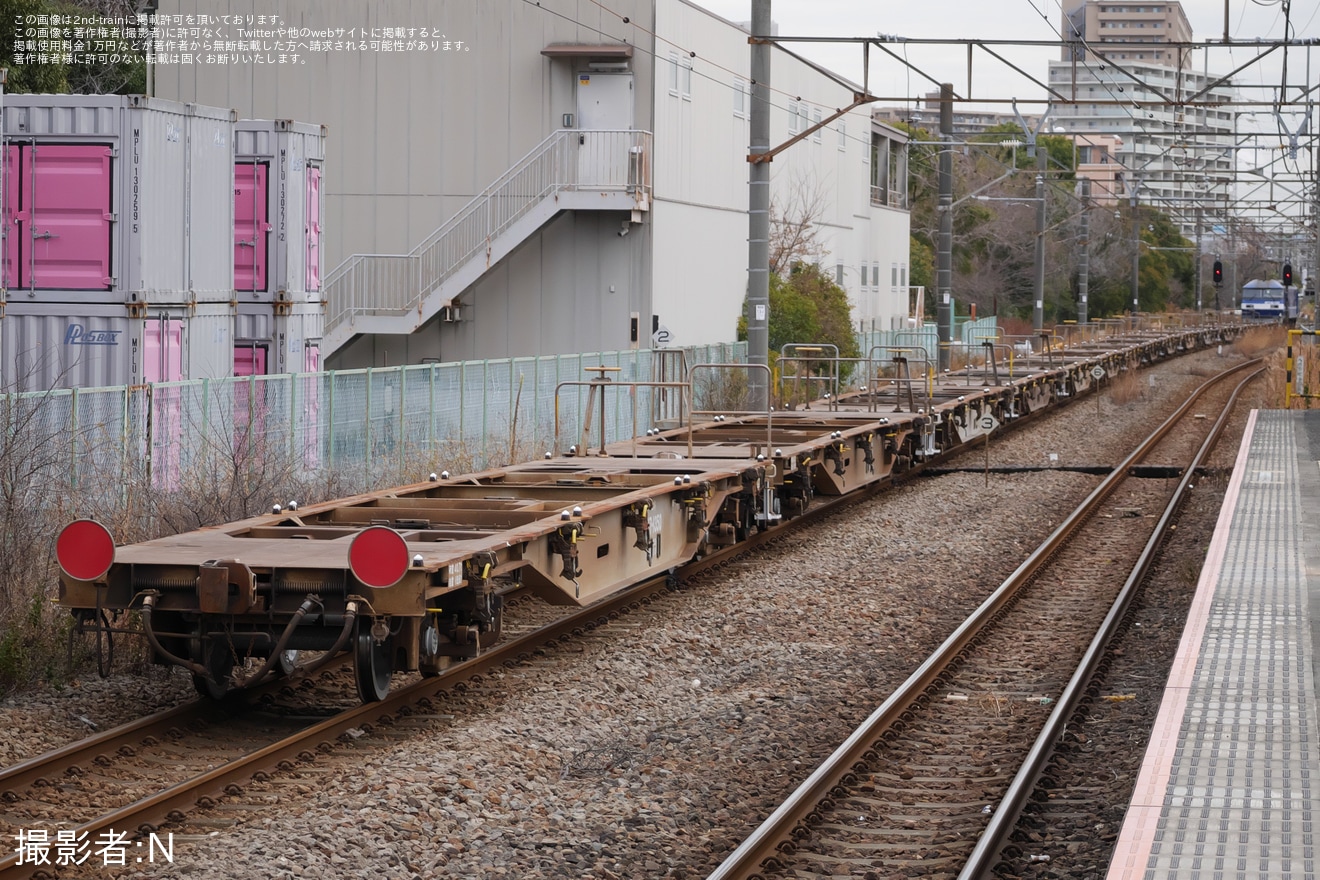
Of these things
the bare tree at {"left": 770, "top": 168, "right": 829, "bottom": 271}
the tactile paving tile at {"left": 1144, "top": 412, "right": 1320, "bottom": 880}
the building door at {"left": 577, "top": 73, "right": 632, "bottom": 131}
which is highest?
the building door at {"left": 577, "top": 73, "right": 632, "bottom": 131}

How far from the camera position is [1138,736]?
9453 millimetres

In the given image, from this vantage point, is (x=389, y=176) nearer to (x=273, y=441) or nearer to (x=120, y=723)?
(x=273, y=441)

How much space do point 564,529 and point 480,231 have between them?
19785 mm

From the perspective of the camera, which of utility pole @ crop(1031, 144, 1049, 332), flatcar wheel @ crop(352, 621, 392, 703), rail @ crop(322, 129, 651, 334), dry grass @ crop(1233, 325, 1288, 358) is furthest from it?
dry grass @ crop(1233, 325, 1288, 358)

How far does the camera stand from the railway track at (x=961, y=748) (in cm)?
745

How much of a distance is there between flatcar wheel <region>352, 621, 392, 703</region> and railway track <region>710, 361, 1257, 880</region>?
103 inches

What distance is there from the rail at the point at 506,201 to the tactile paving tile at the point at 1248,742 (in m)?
17.4

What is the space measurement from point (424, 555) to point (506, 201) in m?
21.4

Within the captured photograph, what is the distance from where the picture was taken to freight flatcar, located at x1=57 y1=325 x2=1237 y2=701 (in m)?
8.91

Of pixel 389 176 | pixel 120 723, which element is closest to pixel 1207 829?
pixel 120 723

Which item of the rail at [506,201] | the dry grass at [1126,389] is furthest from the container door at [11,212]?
the dry grass at [1126,389]

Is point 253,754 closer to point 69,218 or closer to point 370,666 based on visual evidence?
point 370,666

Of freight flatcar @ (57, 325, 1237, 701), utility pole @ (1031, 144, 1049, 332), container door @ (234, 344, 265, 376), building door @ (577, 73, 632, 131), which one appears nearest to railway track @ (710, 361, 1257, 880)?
freight flatcar @ (57, 325, 1237, 701)

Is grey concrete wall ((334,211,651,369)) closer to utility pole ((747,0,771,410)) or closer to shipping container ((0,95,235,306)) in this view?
utility pole ((747,0,771,410))
